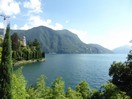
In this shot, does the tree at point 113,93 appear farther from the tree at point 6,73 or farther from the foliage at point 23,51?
the foliage at point 23,51

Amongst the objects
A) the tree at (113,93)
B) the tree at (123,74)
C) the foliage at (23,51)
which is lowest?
the tree at (113,93)

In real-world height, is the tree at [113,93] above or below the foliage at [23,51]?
below

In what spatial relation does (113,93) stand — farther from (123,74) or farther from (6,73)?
(6,73)

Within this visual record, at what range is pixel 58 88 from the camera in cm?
3488

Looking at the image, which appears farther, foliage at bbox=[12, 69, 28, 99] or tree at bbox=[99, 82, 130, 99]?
foliage at bbox=[12, 69, 28, 99]

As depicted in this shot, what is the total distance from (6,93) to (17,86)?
5.96ft

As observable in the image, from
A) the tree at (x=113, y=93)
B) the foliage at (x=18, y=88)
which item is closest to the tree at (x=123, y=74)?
the tree at (x=113, y=93)

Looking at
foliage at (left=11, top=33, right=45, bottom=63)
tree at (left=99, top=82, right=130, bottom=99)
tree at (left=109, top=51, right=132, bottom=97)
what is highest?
foliage at (left=11, top=33, right=45, bottom=63)

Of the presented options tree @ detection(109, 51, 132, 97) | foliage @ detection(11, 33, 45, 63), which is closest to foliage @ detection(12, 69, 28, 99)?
tree @ detection(109, 51, 132, 97)

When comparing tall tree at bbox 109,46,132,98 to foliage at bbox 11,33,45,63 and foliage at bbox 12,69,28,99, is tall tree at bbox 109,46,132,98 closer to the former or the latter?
foliage at bbox 12,69,28,99

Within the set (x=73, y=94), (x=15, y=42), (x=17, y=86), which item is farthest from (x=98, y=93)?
(x=15, y=42)

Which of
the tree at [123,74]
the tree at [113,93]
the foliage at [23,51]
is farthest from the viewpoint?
the foliage at [23,51]

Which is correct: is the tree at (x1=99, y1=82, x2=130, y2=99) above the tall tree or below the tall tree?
below

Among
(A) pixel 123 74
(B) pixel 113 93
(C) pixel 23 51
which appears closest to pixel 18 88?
(B) pixel 113 93
